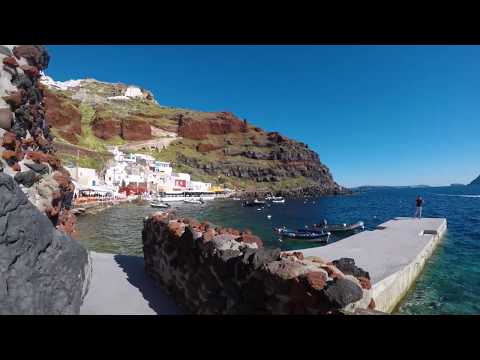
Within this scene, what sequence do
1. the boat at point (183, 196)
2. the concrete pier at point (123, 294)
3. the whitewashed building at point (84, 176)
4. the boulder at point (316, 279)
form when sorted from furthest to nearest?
1. the boat at point (183, 196)
2. the whitewashed building at point (84, 176)
3. the concrete pier at point (123, 294)
4. the boulder at point (316, 279)

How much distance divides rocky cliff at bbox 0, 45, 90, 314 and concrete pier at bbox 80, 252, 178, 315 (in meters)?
0.55

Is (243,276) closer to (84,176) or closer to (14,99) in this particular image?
(14,99)

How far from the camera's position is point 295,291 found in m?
4.23

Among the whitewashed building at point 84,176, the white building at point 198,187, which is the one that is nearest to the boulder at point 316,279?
the whitewashed building at point 84,176

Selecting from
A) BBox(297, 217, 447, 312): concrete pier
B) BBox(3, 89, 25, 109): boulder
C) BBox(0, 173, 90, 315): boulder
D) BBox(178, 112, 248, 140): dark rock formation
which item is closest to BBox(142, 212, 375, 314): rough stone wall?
BBox(0, 173, 90, 315): boulder

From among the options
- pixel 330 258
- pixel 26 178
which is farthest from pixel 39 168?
pixel 330 258

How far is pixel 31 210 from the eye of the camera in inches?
197

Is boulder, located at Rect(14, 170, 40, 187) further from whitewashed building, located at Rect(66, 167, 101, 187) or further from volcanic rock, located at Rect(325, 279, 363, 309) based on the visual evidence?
whitewashed building, located at Rect(66, 167, 101, 187)

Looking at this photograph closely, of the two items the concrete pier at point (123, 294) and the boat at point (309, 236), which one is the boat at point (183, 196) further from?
the concrete pier at point (123, 294)

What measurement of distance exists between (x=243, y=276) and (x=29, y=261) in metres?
3.81

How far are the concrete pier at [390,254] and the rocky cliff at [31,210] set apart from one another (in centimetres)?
870

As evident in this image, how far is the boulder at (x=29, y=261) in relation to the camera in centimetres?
435
